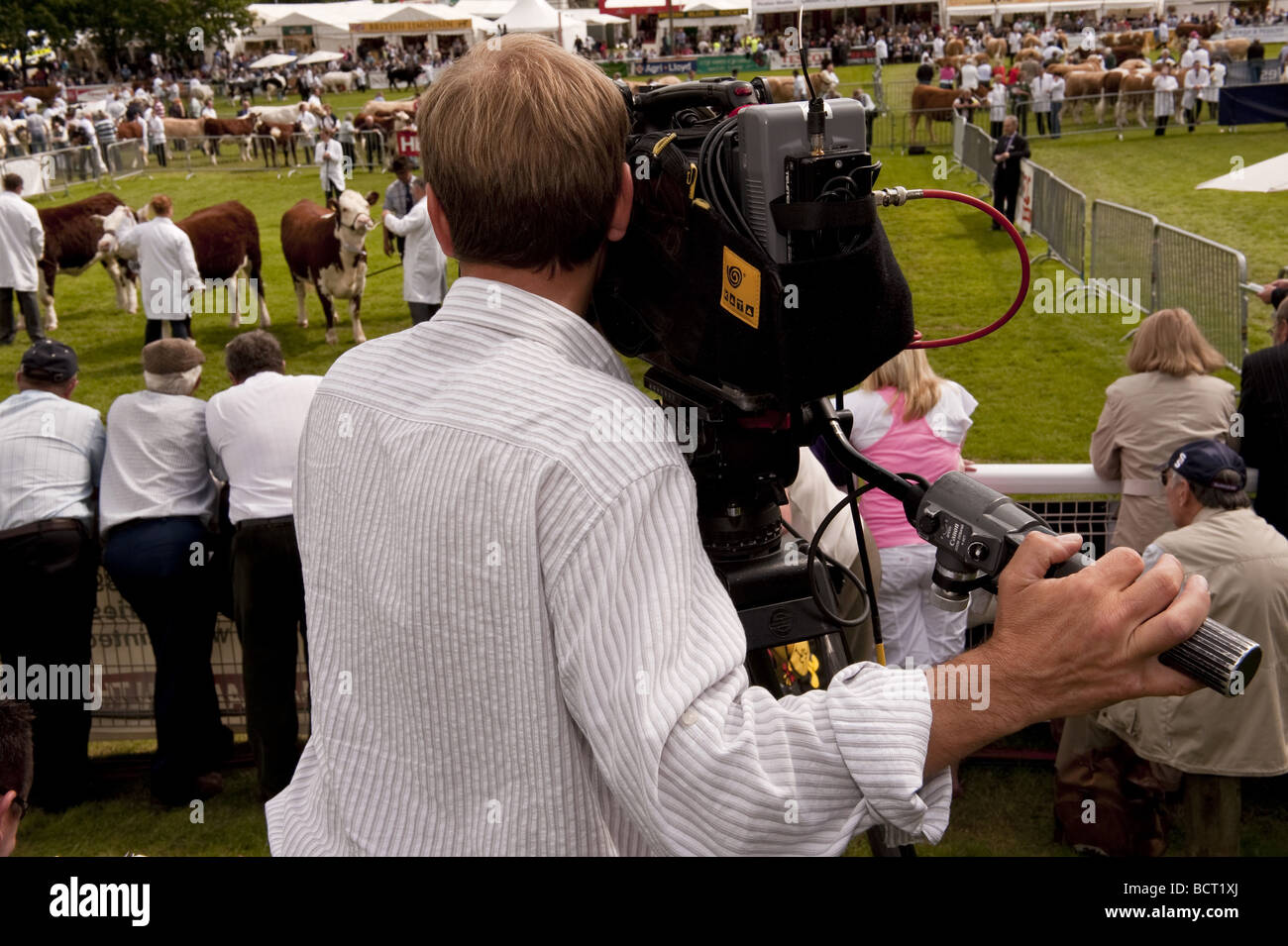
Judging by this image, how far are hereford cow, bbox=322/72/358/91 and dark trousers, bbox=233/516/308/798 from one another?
170 feet

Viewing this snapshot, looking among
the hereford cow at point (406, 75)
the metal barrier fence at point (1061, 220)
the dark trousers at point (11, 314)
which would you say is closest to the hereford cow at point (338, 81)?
the hereford cow at point (406, 75)

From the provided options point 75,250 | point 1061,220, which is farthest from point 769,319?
point 75,250

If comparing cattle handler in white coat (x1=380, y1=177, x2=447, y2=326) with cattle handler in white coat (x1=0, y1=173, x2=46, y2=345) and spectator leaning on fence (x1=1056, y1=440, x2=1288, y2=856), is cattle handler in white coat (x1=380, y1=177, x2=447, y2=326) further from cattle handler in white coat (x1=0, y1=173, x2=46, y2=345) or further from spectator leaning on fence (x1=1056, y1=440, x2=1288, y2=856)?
spectator leaning on fence (x1=1056, y1=440, x2=1288, y2=856)

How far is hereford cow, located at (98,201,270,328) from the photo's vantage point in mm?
16234

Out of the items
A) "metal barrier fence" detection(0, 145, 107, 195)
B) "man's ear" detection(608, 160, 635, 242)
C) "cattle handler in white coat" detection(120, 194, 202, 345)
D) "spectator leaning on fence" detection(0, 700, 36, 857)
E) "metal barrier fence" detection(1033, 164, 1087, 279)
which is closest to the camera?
"man's ear" detection(608, 160, 635, 242)

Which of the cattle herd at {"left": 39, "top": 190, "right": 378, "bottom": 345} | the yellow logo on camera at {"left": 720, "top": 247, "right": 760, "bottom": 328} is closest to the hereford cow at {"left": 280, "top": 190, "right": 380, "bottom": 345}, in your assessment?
the cattle herd at {"left": 39, "top": 190, "right": 378, "bottom": 345}

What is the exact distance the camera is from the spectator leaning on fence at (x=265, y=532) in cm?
574

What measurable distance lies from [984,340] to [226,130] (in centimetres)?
2859

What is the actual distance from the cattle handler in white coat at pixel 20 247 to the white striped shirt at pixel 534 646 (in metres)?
15.6

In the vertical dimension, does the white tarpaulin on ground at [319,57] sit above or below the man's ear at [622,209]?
above

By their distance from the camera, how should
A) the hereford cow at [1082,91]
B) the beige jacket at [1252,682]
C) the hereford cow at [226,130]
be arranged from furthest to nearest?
1. the hereford cow at [226,130]
2. the hereford cow at [1082,91]
3. the beige jacket at [1252,682]

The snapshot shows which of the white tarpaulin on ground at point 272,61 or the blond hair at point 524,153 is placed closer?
the blond hair at point 524,153

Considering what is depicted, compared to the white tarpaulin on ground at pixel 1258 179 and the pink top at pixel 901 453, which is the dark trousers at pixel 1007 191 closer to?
the white tarpaulin on ground at pixel 1258 179
